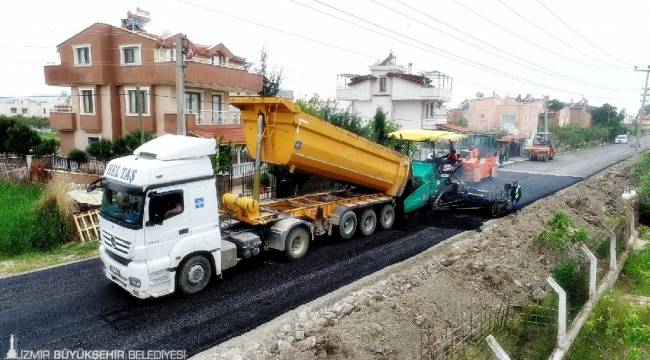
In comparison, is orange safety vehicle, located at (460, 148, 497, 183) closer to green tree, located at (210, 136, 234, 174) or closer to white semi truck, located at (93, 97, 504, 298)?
white semi truck, located at (93, 97, 504, 298)

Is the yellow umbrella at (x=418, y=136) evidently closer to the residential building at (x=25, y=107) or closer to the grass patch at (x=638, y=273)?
the grass patch at (x=638, y=273)

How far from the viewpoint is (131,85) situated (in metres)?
21.7

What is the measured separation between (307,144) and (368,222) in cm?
345

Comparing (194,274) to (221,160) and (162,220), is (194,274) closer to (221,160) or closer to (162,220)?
(162,220)

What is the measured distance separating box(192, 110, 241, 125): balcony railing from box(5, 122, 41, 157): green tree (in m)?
7.24

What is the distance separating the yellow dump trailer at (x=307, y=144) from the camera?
941 centimetres

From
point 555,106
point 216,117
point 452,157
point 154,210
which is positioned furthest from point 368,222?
point 555,106

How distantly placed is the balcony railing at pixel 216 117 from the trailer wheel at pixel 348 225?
491 inches

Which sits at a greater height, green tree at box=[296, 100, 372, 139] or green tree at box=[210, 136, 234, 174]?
green tree at box=[296, 100, 372, 139]

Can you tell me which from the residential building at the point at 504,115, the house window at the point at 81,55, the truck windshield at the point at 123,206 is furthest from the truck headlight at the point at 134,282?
the residential building at the point at 504,115

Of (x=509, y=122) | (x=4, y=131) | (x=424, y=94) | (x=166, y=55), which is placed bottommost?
(x=4, y=131)

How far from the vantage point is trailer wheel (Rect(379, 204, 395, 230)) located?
1229 centimetres

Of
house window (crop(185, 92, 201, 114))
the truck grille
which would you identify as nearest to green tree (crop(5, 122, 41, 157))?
house window (crop(185, 92, 201, 114))

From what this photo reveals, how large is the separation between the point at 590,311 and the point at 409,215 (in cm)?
702
